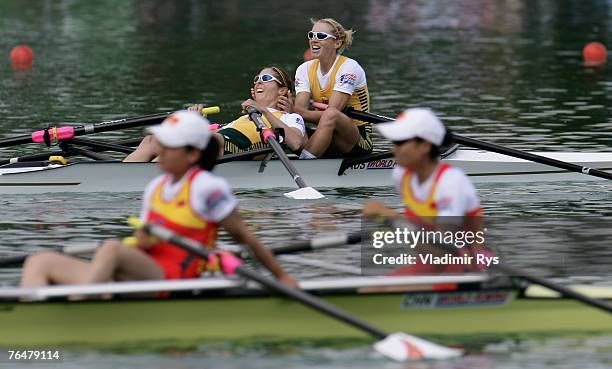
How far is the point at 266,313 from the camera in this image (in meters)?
9.31

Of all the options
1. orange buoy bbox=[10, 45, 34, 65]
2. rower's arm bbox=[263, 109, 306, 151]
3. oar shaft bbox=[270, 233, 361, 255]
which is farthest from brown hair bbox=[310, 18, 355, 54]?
orange buoy bbox=[10, 45, 34, 65]

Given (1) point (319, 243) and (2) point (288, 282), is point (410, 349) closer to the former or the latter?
(2) point (288, 282)

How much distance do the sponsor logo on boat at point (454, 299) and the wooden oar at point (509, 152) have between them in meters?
4.51

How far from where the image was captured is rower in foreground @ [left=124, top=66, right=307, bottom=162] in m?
14.5

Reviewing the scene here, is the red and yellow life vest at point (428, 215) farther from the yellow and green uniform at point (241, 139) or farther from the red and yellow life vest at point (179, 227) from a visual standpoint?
the yellow and green uniform at point (241, 139)

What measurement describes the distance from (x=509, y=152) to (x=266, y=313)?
17.5 ft

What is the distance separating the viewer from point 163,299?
30.0ft

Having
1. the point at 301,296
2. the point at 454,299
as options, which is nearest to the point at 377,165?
the point at 454,299

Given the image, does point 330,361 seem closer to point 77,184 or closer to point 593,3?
point 77,184

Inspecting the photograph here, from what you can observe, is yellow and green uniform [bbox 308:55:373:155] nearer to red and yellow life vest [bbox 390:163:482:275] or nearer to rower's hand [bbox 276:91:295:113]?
rower's hand [bbox 276:91:295:113]

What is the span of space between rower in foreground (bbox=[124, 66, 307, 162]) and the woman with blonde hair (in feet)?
0.62

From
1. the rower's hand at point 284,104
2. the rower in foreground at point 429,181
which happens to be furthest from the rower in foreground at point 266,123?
the rower in foreground at point 429,181

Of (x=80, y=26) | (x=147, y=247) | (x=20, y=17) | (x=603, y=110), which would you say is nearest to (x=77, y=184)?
(x=147, y=247)

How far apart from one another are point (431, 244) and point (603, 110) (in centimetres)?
1221
